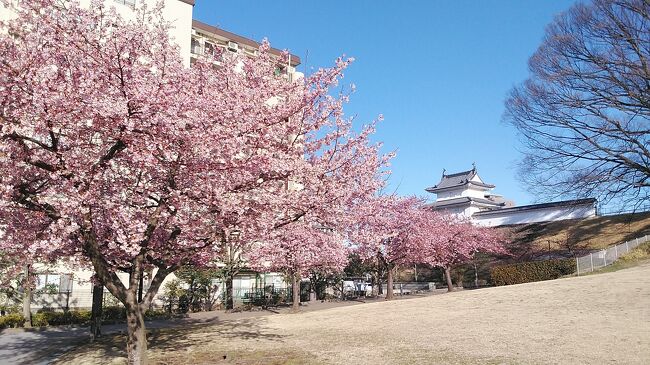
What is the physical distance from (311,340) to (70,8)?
10747mm

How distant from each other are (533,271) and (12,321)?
32.7 meters

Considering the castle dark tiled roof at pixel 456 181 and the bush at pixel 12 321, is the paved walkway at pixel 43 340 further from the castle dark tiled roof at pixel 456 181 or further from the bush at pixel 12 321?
the castle dark tiled roof at pixel 456 181

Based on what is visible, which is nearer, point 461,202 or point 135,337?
point 135,337

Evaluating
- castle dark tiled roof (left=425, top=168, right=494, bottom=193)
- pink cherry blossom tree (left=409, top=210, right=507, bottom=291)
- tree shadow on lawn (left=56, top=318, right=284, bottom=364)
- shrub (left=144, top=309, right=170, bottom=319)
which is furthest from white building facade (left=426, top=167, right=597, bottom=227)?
shrub (left=144, top=309, right=170, bottom=319)

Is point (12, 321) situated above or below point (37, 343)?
above

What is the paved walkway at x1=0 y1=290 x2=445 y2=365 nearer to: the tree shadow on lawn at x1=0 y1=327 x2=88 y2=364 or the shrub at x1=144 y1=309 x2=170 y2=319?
the tree shadow on lawn at x1=0 y1=327 x2=88 y2=364

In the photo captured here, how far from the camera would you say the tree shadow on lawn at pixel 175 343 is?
12469 mm

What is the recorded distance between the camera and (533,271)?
112ft

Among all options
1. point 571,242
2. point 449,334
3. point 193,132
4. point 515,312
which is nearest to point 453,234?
point 571,242

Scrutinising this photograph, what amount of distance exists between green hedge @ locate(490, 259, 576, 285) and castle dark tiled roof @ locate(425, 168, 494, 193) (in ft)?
86.6

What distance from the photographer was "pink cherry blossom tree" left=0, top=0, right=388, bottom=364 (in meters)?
8.04

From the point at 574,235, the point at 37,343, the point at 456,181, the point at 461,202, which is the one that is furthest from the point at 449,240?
the point at 37,343

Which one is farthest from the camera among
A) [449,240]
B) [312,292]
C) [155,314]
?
[449,240]

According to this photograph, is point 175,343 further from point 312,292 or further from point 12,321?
point 312,292
